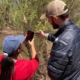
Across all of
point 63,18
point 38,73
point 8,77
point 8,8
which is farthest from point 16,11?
point 8,77

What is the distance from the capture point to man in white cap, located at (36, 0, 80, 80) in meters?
3.01

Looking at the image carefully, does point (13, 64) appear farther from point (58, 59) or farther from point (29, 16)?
point (29, 16)

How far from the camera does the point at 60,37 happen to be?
3041mm

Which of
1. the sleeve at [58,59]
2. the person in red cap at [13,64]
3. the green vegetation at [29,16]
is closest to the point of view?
the person in red cap at [13,64]

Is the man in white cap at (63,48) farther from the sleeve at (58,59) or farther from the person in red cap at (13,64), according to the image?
the person in red cap at (13,64)

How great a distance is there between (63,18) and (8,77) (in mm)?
920

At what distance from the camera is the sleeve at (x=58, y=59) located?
3.01 metres

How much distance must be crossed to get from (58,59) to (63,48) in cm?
13

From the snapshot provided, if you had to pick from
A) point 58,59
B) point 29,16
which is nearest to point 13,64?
point 58,59

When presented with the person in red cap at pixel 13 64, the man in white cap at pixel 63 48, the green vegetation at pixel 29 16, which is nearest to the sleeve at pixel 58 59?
the man in white cap at pixel 63 48

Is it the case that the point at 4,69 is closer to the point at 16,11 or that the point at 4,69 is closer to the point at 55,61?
the point at 55,61

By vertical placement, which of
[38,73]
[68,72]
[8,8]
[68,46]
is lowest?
[38,73]

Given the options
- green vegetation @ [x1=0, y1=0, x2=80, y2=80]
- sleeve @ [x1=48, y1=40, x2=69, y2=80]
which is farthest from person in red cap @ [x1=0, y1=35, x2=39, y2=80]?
green vegetation @ [x1=0, y1=0, x2=80, y2=80]

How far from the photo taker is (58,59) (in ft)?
9.95
